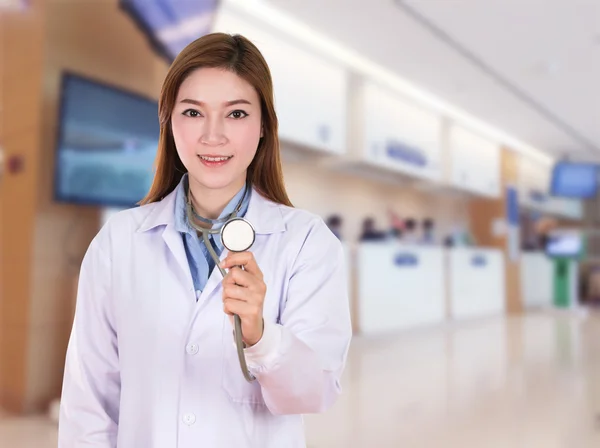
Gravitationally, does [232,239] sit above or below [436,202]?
below

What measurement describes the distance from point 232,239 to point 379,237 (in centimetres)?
542

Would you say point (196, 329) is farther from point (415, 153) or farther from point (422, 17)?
point (415, 153)

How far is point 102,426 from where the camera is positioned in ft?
2.30

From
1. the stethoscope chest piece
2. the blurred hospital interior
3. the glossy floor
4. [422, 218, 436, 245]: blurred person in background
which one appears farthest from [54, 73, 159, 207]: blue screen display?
[422, 218, 436, 245]: blurred person in background

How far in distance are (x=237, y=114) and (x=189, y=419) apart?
39cm

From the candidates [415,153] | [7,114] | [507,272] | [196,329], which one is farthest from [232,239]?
[507,272]

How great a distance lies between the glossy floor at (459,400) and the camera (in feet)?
7.34

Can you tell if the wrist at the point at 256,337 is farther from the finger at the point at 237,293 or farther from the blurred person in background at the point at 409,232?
the blurred person in background at the point at 409,232

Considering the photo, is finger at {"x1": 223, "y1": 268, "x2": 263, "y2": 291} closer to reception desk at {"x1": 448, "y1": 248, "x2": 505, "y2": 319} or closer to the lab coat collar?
the lab coat collar

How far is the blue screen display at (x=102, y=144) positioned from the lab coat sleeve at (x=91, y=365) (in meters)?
2.02

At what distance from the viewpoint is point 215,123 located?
0.66m

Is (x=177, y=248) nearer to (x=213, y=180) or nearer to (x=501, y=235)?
(x=213, y=180)

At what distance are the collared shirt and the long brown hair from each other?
55 mm

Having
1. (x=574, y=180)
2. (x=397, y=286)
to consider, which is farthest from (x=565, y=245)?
(x=397, y=286)
